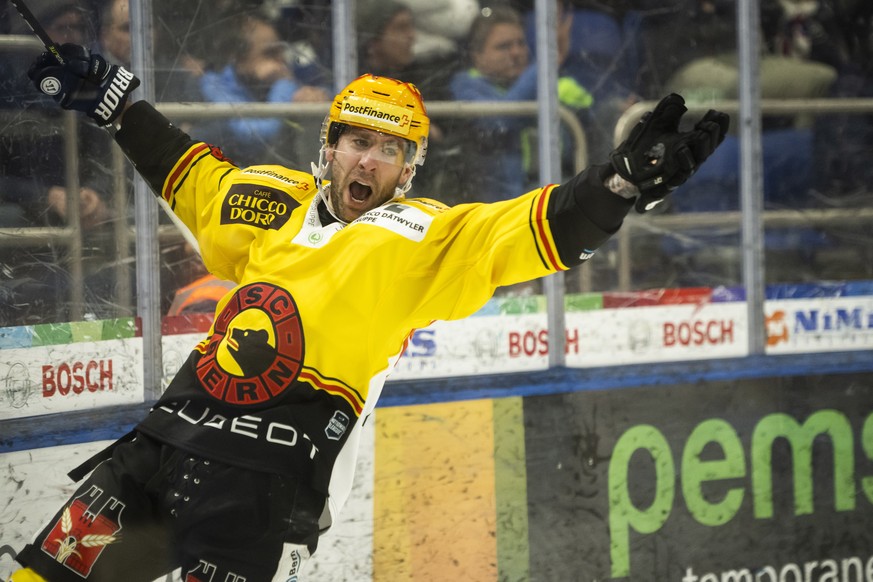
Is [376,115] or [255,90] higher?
[255,90]

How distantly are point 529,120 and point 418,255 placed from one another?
1.58m

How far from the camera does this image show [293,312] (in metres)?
2.27

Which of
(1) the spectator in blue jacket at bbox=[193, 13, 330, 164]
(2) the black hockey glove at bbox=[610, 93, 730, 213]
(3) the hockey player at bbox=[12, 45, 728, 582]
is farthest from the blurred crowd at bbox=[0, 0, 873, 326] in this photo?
(2) the black hockey glove at bbox=[610, 93, 730, 213]

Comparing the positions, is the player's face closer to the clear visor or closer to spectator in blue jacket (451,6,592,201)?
the clear visor

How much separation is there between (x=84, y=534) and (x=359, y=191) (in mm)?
884

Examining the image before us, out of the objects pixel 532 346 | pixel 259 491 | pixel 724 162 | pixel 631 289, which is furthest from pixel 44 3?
pixel 724 162

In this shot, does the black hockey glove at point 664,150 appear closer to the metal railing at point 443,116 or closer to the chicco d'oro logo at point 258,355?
the chicco d'oro logo at point 258,355

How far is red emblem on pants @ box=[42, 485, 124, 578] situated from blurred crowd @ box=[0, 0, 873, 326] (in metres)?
0.83

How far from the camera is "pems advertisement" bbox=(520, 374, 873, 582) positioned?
3.76 metres

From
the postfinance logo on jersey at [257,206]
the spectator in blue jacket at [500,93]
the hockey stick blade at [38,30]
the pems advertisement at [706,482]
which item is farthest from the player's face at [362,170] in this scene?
the pems advertisement at [706,482]

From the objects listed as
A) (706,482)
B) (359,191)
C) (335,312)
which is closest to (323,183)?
(359,191)

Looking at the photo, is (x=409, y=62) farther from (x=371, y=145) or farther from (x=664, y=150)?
(x=664, y=150)

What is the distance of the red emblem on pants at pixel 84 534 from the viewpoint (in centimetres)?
216

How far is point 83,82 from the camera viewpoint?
2.64 metres
